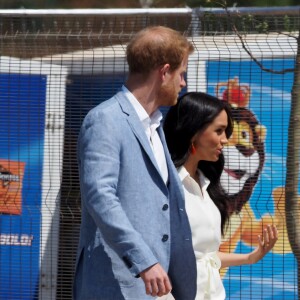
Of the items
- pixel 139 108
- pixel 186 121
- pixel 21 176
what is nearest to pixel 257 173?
pixel 21 176

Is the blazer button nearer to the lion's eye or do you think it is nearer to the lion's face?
the lion's face

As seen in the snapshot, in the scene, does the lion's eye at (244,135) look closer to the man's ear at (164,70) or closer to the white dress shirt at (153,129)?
the white dress shirt at (153,129)

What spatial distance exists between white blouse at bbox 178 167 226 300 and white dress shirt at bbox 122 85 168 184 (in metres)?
0.37

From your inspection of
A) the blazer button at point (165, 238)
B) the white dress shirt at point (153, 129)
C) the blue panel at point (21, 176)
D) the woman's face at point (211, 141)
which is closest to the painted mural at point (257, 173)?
the blue panel at point (21, 176)

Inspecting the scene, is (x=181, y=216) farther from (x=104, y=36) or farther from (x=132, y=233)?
(x=104, y=36)

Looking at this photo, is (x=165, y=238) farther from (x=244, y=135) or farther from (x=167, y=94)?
(x=244, y=135)

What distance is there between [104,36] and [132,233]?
2.80 meters

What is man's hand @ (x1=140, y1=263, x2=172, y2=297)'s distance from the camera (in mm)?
3068

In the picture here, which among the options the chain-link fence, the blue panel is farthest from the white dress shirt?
the blue panel

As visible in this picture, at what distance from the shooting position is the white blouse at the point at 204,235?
3.74 m

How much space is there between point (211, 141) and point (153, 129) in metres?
0.51

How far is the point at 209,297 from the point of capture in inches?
149

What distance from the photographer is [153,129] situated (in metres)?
3.44

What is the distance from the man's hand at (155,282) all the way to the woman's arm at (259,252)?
3.00 feet
